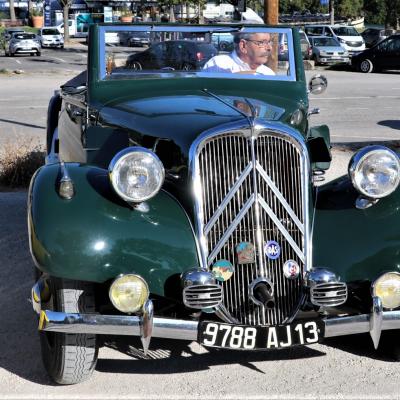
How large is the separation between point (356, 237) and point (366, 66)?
79.3 ft

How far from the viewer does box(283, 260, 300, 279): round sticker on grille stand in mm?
3830

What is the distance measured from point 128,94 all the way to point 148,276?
177 centimetres

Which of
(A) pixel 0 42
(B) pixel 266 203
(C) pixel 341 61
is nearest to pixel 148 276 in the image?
(B) pixel 266 203

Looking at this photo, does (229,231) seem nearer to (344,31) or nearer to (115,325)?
(115,325)

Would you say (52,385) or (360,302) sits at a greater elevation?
(360,302)

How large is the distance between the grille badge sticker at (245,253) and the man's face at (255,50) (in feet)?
6.91

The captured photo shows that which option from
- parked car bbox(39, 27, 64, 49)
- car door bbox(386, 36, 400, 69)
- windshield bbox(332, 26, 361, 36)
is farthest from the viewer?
parked car bbox(39, 27, 64, 49)

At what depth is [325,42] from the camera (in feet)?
98.0

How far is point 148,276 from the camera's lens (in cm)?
373

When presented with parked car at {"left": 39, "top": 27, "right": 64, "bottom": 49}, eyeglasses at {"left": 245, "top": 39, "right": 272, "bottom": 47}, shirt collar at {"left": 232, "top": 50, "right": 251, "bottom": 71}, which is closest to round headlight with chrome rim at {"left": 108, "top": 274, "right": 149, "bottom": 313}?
shirt collar at {"left": 232, "top": 50, "right": 251, "bottom": 71}

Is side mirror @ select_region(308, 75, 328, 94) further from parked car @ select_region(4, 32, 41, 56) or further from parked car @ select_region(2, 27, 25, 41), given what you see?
parked car @ select_region(2, 27, 25, 41)

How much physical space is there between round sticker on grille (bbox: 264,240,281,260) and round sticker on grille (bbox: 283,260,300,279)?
7 centimetres

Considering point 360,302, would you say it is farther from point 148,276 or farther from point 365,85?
point 365,85

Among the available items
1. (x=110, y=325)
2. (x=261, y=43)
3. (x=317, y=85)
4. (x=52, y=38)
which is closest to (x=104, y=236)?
(x=110, y=325)
